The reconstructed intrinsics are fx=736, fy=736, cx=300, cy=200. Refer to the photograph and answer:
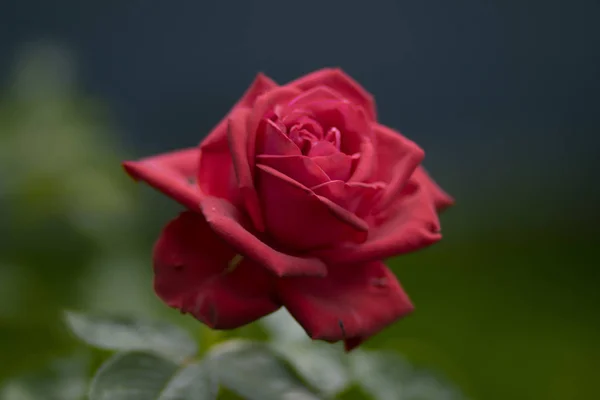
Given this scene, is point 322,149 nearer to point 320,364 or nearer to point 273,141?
point 273,141

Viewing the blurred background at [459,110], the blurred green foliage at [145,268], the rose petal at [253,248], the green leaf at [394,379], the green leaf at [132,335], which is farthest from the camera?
the blurred background at [459,110]

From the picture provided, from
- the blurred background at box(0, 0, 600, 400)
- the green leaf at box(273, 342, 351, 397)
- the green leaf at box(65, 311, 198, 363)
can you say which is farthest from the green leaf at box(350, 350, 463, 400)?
the blurred background at box(0, 0, 600, 400)

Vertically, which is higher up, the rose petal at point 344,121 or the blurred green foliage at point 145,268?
the rose petal at point 344,121

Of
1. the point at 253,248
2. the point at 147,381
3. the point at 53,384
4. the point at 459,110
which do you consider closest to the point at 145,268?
the point at 53,384

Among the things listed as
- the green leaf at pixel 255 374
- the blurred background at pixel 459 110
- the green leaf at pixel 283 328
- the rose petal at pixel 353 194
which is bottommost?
the blurred background at pixel 459 110

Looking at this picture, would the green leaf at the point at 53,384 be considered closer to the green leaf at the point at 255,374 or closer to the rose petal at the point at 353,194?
the green leaf at the point at 255,374

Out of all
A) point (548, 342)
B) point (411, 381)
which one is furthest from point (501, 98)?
point (411, 381)

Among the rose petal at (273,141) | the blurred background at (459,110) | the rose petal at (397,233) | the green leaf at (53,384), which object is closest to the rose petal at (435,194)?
the rose petal at (397,233)

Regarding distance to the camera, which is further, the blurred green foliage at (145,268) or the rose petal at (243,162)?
the blurred green foliage at (145,268)
